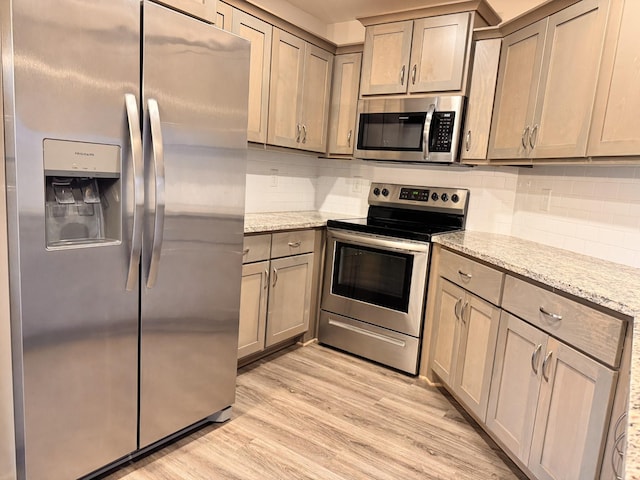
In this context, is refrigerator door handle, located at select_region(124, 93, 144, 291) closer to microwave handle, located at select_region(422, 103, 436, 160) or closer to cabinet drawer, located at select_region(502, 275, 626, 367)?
cabinet drawer, located at select_region(502, 275, 626, 367)

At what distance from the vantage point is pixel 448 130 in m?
2.80

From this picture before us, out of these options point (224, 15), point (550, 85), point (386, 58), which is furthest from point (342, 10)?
point (550, 85)

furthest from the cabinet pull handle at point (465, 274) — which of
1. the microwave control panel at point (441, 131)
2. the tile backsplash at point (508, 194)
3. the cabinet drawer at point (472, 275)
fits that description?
the microwave control panel at point (441, 131)

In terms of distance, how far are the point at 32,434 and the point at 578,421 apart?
1.86 meters

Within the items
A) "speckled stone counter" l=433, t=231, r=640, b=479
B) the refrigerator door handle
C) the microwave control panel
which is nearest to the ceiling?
the microwave control panel

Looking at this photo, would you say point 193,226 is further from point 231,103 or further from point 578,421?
point 578,421

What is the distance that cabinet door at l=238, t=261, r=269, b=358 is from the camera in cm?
255

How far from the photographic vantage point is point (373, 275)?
115 inches

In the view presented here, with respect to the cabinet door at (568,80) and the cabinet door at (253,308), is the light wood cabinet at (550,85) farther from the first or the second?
the cabinet door at (253,308)

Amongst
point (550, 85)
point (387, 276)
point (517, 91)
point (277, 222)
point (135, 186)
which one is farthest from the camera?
point (387, 276)

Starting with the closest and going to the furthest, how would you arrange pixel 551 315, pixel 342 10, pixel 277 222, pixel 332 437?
pixel 551 315, pixel 332 437, pixel 277 222, pixel 342 10

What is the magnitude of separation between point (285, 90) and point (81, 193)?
1740mm

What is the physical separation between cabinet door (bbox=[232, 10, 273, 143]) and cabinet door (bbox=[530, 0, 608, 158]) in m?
1.59

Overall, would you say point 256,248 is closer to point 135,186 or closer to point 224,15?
point 135,186
